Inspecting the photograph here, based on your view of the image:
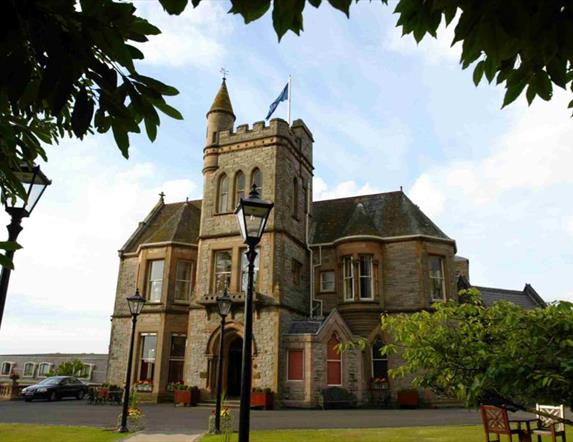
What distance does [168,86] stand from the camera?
7.82ft

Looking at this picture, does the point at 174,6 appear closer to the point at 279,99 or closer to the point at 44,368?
the point at 279,99

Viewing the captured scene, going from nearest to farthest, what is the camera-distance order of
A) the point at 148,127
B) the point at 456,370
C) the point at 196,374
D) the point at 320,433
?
the point at 148,127
the point at 456,370
the point at 320,433
the point at 196,374

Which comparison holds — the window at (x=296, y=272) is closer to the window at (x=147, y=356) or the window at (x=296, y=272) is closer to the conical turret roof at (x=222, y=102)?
the window at (x=147, y=356)

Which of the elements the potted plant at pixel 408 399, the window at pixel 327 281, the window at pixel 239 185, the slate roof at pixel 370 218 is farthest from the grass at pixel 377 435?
the window at pixel 239 185

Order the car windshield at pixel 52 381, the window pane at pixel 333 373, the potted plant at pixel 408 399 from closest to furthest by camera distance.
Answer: the window pane at pixel 333 373, the potted plant at pixel 408 399, the car windshield at pixel 52 381

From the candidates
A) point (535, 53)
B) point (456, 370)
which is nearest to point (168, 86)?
point (535, 53)

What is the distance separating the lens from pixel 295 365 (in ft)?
73.0

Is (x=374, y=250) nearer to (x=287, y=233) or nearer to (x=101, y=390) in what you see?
(x=287, y=233)

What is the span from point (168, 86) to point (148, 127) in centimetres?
22

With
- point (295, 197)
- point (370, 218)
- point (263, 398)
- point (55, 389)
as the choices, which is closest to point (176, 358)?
point (263, 398)

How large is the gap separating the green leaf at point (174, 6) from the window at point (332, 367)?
2145 cm

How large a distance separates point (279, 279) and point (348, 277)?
4.48 meters

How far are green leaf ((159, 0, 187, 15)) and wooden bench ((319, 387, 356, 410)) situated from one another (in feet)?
69.1

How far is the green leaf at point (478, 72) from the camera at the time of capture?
9.45 ft
